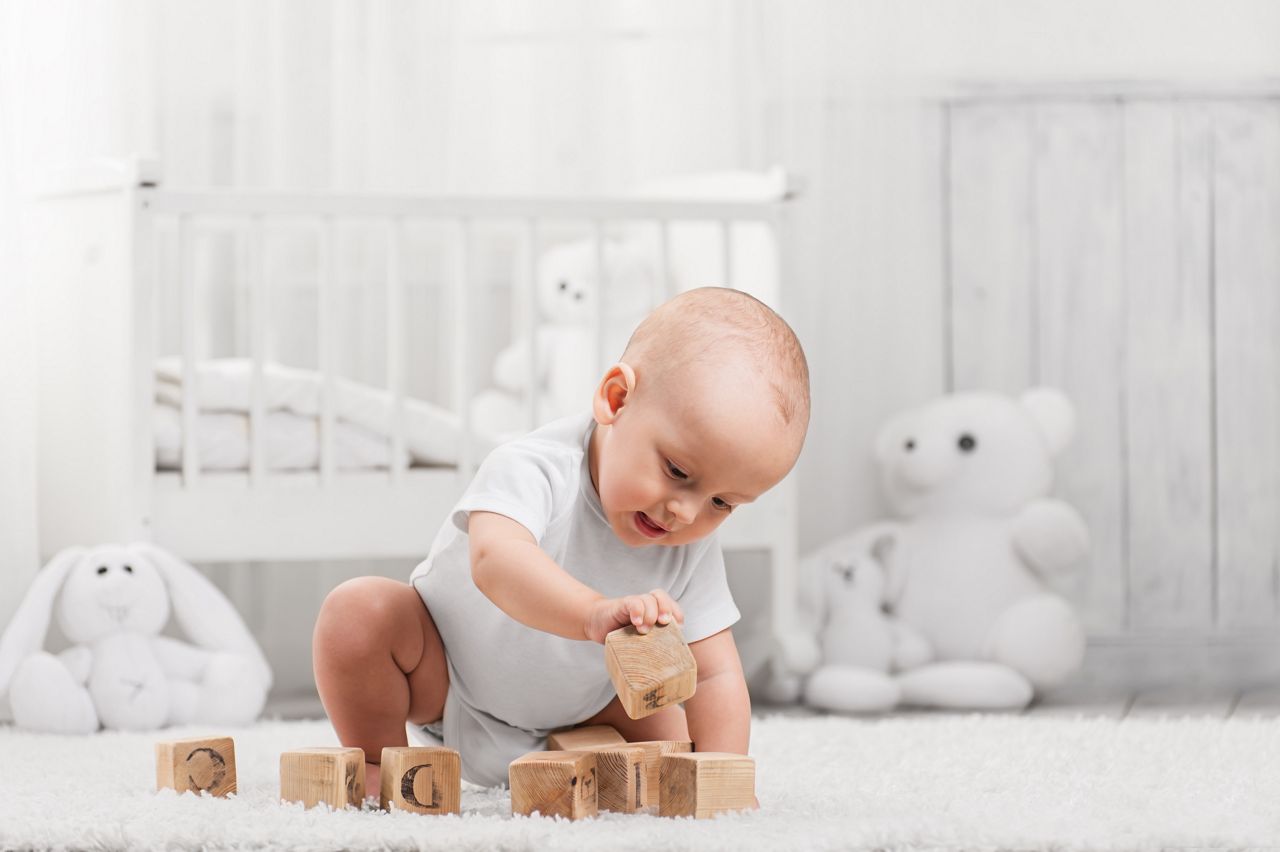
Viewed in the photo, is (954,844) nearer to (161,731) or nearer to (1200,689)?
(161,731)

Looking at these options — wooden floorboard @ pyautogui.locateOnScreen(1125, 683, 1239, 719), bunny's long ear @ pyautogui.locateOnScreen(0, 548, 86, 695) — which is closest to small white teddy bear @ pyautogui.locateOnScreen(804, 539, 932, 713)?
wooden floorboard @ pyautogui.locateOnScreen(1125, 683, 1239, 719)

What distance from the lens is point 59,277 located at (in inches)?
79.8

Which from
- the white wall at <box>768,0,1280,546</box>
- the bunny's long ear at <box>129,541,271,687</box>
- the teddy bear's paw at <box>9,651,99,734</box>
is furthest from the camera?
the white wall at <box>768,0,1280,546</box>

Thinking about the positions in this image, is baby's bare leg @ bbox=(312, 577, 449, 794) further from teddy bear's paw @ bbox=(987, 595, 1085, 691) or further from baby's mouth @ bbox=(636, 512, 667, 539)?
teddy bear's paw @ bbox=(987, 595, 1085, 691)

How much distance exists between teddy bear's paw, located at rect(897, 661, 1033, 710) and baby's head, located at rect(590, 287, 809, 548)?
1189mm

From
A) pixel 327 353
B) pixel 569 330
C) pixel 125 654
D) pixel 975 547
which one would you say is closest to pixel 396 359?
pixel 327 353

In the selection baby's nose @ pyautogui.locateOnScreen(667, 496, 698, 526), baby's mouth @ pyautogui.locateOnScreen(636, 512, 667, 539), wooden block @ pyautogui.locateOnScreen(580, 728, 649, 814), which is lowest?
wooden block @ pyautogui.locateOnScreen(580, 728, 649, 814)

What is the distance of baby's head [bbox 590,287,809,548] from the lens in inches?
36.9

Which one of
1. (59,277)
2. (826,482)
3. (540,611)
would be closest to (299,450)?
(59,277)

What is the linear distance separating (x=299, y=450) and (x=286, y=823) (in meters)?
1.05

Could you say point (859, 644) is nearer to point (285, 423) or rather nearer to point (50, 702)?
point (285, 423)

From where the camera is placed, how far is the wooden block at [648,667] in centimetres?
84

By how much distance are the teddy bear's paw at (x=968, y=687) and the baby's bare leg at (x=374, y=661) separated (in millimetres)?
1132

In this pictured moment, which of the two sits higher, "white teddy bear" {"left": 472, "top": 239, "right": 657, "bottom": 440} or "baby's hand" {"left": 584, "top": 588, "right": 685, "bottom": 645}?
"white teddy bear" {"left": 472, "top": 239, "right": 657, "bottom": 440}
